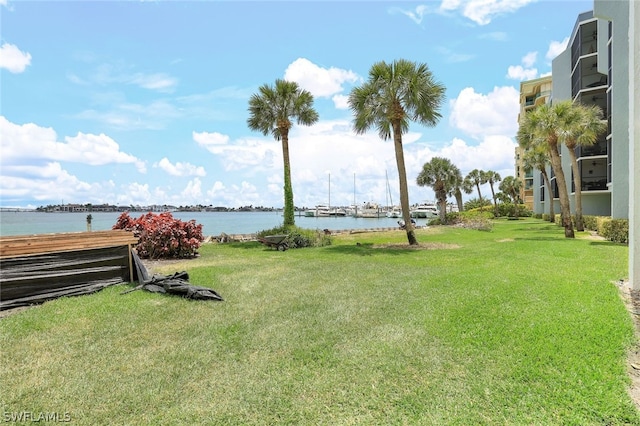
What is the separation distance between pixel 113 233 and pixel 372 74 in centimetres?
1224

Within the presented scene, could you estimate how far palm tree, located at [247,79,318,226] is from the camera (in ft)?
62.4

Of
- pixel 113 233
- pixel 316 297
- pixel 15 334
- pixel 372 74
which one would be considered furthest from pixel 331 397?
pixel 372 74

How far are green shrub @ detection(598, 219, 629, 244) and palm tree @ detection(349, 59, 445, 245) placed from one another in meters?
9.15

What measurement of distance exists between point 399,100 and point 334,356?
13.6m

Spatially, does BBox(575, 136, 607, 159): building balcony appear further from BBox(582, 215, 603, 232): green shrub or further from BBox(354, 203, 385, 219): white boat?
BBox(354, 203, 385, 219): white boat

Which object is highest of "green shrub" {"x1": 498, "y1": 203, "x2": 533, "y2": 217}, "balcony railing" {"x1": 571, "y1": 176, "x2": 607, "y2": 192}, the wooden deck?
"balcony railing" {"x1": 571, "y1": 176, "x2": 607, "y2": 192}

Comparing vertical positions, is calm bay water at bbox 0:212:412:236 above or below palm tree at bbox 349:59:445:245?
below

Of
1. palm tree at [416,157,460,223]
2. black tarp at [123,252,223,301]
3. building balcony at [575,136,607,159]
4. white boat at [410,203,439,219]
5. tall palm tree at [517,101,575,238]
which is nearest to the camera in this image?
black tarp at [123,252,223,301]

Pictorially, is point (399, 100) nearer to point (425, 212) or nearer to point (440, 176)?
point (440, 176)

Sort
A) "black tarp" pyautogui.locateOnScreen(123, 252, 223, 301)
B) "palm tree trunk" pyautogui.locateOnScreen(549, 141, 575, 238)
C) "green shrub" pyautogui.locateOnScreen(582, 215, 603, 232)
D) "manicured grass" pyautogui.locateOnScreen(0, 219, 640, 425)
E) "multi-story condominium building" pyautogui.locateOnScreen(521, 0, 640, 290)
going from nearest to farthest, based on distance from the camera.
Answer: "manicured grass" pyautogui.locateOnScreen(0, 219, 640, 425)
"black tarp" pyautogui.locateOnScreen(123, 252, 223, 301)
"multi-story condominium building" pyautogui.locateOnScreen(521, 0, 640, 290)
"palm tree trunk" pyautogui.locateOnScreen(549, 141, 575, 238)
"green shrub" pyautogui.locateOnScreen(582, 215, 603, 232)

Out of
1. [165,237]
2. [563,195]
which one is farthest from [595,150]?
[165,237]

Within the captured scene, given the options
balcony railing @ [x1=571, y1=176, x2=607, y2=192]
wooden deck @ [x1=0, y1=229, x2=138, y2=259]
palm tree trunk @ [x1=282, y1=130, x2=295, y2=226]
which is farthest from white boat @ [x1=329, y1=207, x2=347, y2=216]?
wooden deck @ [x1=0, y1=229, x2=138, y2=259]

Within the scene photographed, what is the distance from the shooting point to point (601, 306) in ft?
18.1

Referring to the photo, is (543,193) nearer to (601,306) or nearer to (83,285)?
(601,306)
